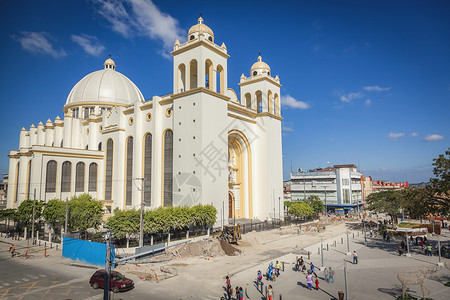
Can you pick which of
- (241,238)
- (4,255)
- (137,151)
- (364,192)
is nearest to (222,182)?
(241,238)

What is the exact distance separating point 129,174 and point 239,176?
17.7 meters

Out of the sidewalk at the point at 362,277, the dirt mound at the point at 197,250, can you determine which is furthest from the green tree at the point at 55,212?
the sidewalk at the point at 362,277

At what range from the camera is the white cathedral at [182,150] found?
38781mm

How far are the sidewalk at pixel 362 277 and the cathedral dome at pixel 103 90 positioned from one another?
4864 cm

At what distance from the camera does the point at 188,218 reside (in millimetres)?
32719

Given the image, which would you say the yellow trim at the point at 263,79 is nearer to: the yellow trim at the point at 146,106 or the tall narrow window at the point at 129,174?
the yellow trim at the point at 146,106

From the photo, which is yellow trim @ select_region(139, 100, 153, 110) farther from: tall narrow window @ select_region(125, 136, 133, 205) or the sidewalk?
the sidewalk

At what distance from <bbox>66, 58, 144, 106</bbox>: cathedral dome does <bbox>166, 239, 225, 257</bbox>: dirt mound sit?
41.7 meters

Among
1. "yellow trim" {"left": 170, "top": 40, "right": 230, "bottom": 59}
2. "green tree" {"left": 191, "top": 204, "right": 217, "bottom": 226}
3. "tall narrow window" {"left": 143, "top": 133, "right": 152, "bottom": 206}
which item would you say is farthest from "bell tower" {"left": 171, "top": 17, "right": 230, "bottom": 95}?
"green tree" {"left": 191, "top": 204, "right": 217, "bottom": 226}

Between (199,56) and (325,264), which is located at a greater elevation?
(199,56)

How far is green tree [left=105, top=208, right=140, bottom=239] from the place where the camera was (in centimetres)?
2836

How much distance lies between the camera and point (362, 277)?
20922 mm

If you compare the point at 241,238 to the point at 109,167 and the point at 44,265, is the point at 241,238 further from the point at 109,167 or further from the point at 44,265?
the point at 109,167

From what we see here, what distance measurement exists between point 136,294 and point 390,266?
1972 cm
